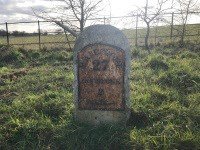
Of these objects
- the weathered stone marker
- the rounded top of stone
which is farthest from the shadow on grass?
the rounded top of stone

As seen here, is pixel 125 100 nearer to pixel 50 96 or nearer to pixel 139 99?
pixel 139 99

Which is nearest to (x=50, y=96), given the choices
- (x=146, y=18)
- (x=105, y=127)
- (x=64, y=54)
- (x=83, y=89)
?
(x=83, y=89)

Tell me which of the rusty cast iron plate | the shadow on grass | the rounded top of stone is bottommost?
the shadow on grass

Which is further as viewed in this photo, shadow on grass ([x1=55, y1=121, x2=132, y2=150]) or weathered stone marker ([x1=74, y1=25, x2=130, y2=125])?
weathered stone marker ([x1=74, y1=25, x2=130, y2=125])

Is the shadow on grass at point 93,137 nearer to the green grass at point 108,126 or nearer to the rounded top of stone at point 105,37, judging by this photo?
the green grass at point 108,126

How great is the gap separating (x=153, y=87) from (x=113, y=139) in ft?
8.72

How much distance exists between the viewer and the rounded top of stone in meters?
5.19

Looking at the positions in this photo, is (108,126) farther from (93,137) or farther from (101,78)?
(101,78)

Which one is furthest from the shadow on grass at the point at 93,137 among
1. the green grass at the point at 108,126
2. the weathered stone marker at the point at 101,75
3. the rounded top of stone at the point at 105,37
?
the rounded top of stone at the point at 105,37

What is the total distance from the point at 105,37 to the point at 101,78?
66 cm

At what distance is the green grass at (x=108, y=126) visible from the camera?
185 inches

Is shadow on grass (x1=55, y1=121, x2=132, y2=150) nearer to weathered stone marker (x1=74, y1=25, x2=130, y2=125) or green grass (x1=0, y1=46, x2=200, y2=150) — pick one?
green grass (x1=0, y1=46, x2=200, y2=150)

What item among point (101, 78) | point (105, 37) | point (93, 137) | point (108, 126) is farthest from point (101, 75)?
point (93, 137)

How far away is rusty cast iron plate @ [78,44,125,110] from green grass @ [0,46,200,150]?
39cm
